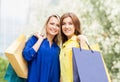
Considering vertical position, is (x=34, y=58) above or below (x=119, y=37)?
above

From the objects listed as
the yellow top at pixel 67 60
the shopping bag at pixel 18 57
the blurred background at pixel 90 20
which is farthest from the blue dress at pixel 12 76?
the blurred background at pixel 90 20

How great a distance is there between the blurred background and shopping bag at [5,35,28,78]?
7.58 feet

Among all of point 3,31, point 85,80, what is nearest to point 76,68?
point 85,80

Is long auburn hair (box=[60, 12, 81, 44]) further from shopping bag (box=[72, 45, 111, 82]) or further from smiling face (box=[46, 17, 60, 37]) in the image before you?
shopping bag (box=[72, 45, 111, 82])

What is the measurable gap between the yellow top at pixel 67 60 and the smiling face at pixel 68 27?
48 mm

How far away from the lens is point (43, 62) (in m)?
3.07

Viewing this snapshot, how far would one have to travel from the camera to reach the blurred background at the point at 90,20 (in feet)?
18.5

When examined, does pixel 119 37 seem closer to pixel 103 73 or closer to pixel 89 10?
pixel 89 10

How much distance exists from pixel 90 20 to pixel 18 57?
10.3 feet

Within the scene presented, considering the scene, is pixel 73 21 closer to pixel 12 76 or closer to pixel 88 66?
pixel 88 66

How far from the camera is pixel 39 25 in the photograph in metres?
6.27

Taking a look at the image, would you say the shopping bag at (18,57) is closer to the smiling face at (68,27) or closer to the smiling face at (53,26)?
the smiling face at (53,26)

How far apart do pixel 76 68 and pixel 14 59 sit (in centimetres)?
48

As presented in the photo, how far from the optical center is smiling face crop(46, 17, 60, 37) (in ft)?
10.1
